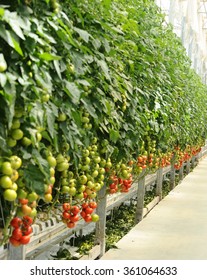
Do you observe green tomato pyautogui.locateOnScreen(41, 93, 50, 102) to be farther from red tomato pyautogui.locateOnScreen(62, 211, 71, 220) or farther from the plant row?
red tomato pyautogui.locateOnScreen(62, 211, 71, 220)

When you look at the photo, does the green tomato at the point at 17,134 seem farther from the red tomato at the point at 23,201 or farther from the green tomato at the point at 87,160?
the green tomato at the point at 87,160

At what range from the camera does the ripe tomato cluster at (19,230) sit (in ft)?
5.99

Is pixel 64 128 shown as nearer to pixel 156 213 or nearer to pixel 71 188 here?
pixel 71 188

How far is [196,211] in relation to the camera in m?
6.80

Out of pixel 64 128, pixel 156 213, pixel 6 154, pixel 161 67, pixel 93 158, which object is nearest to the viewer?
pixel 6 154

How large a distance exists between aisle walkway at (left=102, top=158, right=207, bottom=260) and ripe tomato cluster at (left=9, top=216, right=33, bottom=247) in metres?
2.27

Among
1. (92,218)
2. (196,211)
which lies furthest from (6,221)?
(196,211)

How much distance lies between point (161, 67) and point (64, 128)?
273 cm

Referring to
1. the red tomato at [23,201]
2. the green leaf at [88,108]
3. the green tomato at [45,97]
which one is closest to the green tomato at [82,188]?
the green leaf at [88,108]

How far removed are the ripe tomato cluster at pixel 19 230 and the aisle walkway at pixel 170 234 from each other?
7.46 ft

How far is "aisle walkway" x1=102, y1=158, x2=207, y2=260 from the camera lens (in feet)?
14.4

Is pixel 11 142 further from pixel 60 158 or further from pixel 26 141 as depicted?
pixel 60 158

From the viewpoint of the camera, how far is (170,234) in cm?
529

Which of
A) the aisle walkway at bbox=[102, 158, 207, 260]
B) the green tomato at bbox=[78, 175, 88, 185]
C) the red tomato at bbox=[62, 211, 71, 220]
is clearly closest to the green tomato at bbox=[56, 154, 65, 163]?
the green tomato at bbox=[78, 175, 88, 185]
